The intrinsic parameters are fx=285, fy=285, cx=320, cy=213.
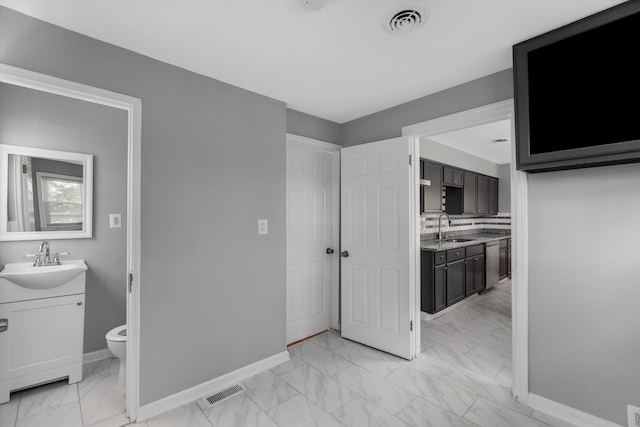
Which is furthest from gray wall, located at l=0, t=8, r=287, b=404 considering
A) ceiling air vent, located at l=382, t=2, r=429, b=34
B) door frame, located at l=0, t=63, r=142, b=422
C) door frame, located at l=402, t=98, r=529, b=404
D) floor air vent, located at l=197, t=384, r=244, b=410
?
door frame, located at l=402, t=98, r=529, b=404

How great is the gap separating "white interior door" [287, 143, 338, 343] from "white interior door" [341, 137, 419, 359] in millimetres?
256

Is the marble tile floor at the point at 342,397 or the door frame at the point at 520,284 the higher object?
the door frame at the point at 520,284

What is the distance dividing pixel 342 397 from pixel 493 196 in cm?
553

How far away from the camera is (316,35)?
5.71 feet

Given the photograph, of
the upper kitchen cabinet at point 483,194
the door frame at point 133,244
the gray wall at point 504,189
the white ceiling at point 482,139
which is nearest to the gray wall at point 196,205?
the door frame at point 133,244

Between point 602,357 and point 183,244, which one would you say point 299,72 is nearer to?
point 183,244

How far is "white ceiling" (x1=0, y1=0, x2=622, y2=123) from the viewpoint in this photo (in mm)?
1500

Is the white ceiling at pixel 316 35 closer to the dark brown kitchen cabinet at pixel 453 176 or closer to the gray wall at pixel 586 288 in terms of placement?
the gray wall at pixel 586 288

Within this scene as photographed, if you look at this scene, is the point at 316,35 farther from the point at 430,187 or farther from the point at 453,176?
the point at 453,176

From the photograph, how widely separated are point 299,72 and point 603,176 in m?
2.11

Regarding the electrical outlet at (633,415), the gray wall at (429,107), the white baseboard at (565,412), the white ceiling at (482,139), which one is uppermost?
the white ceiling at (482,139)

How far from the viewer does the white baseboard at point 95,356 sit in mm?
2646

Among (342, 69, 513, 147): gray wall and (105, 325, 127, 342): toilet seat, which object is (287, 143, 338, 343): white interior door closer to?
(342, 69, 513, 147): gray wall

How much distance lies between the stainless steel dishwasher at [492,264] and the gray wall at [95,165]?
5.12 metres
